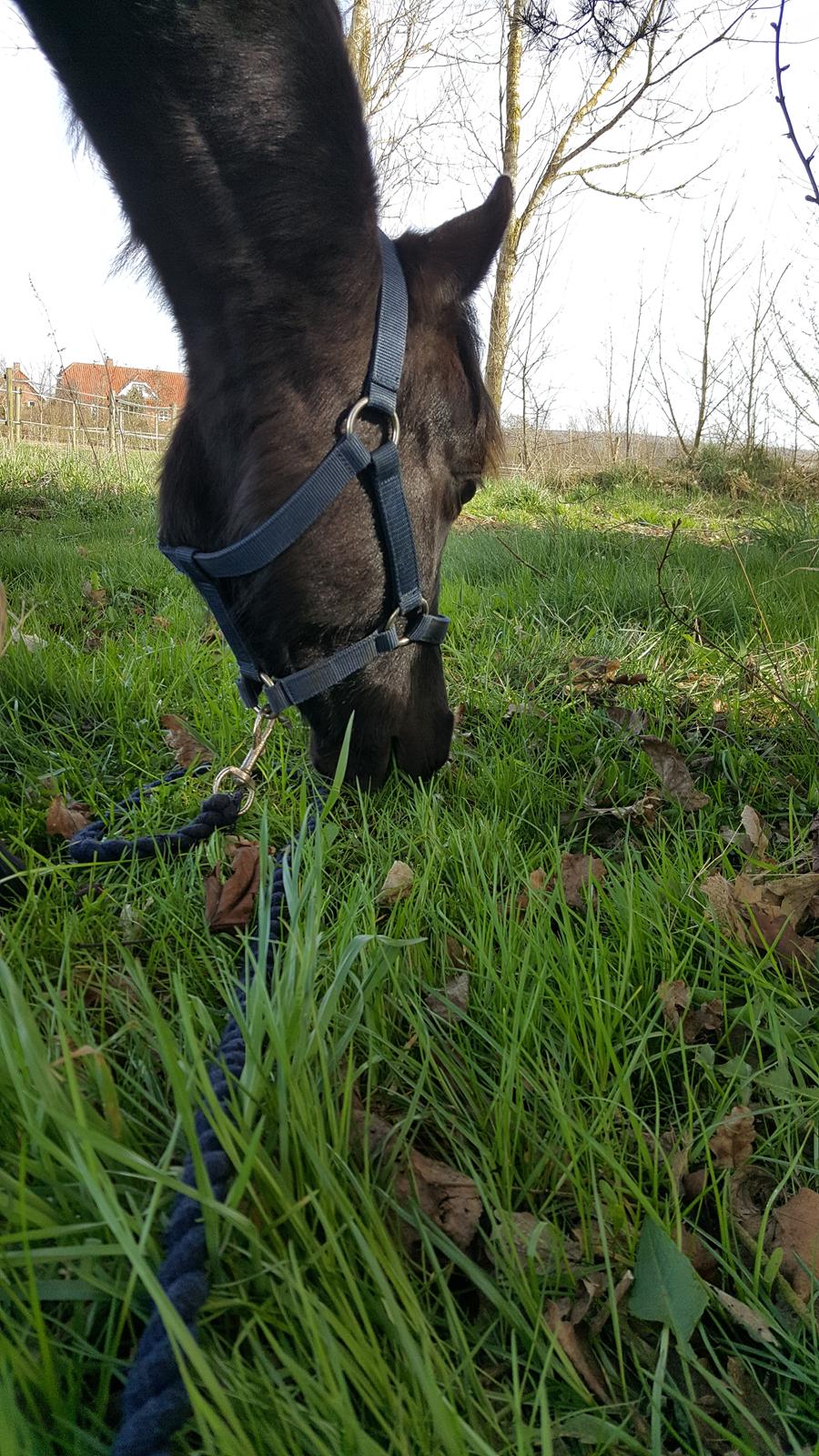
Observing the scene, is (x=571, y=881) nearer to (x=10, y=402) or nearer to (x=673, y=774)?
(x=673, y=774)

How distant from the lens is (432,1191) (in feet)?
2.98

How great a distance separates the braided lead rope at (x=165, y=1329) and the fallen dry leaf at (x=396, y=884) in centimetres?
73

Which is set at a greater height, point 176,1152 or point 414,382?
point 414,382

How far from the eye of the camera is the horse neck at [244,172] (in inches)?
57.3

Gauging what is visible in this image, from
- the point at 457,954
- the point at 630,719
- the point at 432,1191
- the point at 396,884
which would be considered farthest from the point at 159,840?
the point at 630,719

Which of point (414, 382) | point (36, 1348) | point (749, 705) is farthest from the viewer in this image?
point (749, 705)

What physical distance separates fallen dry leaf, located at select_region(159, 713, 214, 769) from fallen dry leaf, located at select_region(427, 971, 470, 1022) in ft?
3.64

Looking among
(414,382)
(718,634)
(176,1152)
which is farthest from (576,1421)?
(718,634)

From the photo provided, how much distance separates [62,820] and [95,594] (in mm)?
2657

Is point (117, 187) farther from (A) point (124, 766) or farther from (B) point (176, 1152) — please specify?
(B) point (176, 1152)

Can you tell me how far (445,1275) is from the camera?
81cm

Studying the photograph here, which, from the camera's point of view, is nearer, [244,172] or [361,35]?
[244,172]

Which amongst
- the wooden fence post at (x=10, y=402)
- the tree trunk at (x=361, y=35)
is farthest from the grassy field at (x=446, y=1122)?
the tree trunk at (x=361, y=35)

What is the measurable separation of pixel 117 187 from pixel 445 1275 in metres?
1.89
